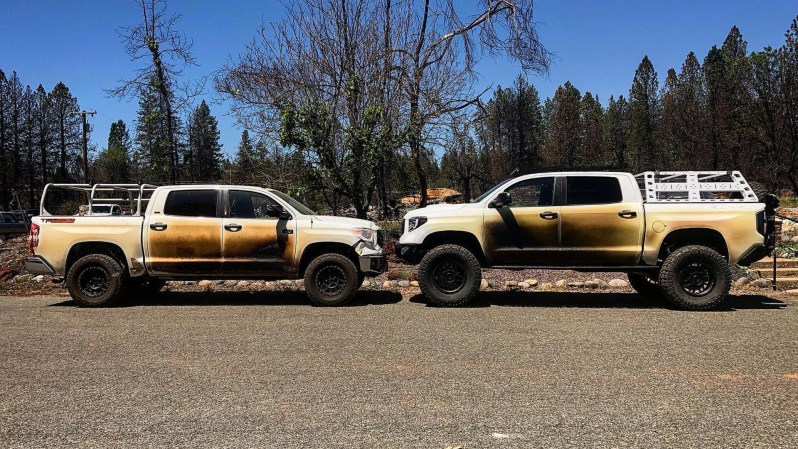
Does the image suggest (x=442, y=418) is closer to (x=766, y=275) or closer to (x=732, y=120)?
(x=766, y=275)

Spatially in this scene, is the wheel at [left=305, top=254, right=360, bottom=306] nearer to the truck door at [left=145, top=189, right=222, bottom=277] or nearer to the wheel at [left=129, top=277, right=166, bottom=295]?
the truck door at [left=145, top=189, right=222, bottom=277]

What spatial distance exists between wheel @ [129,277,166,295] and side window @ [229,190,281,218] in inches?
78.5

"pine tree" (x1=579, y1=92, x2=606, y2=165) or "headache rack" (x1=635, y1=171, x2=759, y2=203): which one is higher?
"pine tree" (x1=579, y1=92, x2=606, y2=165)

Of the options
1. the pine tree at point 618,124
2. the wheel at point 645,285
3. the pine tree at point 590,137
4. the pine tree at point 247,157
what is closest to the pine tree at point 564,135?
the pine tree at point 590,137

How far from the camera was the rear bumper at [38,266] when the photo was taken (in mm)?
8781

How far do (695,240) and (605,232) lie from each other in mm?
1432

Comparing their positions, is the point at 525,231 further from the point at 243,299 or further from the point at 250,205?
the point at 243,299

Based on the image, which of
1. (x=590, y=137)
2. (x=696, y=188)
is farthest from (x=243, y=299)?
(x=590, y=137)

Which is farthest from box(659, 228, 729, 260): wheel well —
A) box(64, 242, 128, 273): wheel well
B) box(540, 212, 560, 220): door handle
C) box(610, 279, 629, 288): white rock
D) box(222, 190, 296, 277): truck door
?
box(64, 242, 128, 273): wheel well

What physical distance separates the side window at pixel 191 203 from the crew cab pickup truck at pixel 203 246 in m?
0.02

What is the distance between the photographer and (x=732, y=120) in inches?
1232

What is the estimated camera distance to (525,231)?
8656 mm

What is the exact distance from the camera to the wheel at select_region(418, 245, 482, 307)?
859cm

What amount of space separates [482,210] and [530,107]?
55147mm
